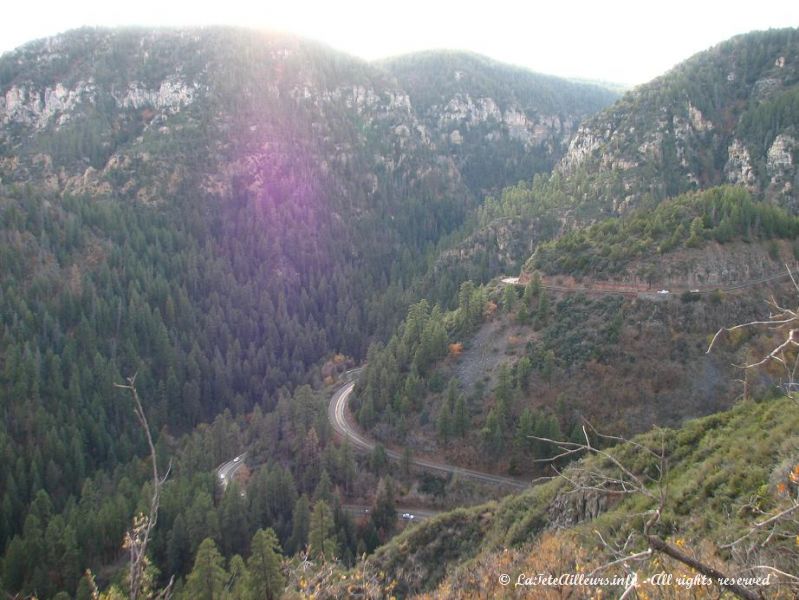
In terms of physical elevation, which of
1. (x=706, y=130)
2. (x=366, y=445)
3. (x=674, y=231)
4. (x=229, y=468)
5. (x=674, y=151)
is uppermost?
(x=706, y=130)

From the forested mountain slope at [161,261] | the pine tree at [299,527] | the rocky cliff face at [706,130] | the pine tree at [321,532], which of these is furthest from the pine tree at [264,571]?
the rocky cliff face at [706,130]

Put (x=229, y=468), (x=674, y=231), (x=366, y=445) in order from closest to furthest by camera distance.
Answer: (x=366, y=445), (x=674, y=231), (x=229, y=468)

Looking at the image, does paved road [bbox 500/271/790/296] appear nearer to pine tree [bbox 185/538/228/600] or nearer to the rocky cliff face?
pine tree [bbox 185/538/228/600]

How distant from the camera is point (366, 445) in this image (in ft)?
224

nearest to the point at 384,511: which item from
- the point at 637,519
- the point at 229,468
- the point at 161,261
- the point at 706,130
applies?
the point at 229,468

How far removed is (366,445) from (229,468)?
21217 mm

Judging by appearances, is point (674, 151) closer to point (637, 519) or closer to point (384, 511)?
point (384, 511)

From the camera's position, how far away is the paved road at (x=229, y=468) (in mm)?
71575

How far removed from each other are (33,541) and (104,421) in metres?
38.5

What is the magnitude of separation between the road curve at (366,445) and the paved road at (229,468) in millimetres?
14055

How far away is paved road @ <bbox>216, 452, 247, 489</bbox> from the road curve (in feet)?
46.1

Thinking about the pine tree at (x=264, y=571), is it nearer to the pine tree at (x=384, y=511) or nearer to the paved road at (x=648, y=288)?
the pine tree at (x=384, y=511)

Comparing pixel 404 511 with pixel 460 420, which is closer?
pixel 404 511

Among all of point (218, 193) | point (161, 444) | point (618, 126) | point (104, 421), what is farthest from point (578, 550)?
point (218, 193)
